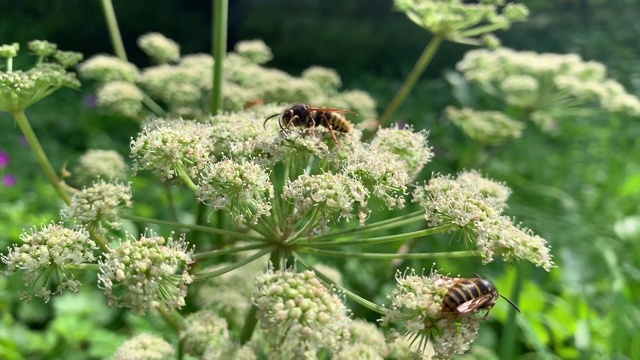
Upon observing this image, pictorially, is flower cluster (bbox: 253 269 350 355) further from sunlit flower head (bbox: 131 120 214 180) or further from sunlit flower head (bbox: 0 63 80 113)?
sunlit flower head (bbox: 0 63 80 113)

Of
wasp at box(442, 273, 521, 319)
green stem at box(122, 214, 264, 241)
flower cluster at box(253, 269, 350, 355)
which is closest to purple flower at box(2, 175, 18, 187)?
green stem at box(122, 214, 264, 241)

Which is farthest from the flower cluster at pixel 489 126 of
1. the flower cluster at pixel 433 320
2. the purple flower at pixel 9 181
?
the purple flower at pixel 9 181

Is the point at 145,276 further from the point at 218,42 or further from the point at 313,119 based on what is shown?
the point at 218,42

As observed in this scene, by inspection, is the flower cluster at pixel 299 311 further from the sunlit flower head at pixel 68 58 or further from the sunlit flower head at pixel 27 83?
the sunlit flower head at pixel 68 58

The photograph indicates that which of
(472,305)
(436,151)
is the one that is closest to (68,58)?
(472,305)

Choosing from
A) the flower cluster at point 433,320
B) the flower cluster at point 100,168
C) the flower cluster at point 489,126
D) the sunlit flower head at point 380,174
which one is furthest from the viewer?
the flower cluster at point 489,126
